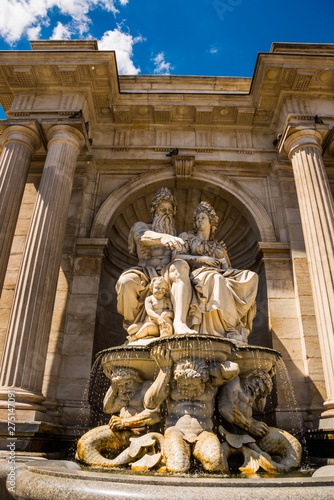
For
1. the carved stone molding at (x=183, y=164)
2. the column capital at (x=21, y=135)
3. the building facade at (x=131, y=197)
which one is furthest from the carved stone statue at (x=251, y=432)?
the column capital at (x=21, y=135)

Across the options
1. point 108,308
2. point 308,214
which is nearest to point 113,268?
point 108,308

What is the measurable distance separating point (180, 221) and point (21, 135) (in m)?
4.37

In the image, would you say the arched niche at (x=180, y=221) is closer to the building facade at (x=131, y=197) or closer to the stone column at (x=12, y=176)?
the building facade at (x=131, y=197)

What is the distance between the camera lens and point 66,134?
787cm

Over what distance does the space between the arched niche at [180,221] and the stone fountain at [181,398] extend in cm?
212

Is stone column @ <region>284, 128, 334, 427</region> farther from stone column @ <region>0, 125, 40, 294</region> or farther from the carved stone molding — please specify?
stone column @ <region>0, 125, 40, 294</region>

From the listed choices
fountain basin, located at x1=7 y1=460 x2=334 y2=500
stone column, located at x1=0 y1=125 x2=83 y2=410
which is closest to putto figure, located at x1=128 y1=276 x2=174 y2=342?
stone column, located at x1=0 y1=125 x2=83 y2=410

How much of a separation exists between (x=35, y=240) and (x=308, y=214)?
16.4ft

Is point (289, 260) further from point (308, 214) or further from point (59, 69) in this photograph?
point (59, 69)

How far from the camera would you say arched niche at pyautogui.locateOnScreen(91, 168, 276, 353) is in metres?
8.21

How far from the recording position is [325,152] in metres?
8.49

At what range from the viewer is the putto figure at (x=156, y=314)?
5.50 meters

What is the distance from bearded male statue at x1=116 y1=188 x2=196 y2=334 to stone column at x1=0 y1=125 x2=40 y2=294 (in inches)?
88.0

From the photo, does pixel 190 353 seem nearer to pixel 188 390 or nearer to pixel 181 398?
pixel 188 390
